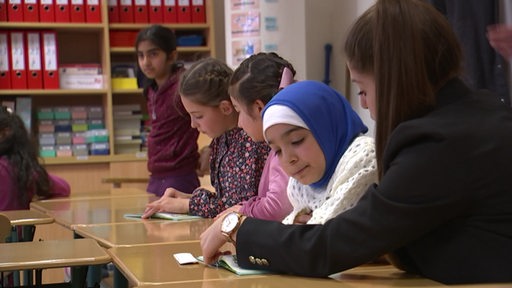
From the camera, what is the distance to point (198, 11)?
5.30 metres

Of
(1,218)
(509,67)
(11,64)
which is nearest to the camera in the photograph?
(1,218)

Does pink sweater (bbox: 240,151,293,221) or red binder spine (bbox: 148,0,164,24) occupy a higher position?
red binder spine (bbox: 148,0,164,24)

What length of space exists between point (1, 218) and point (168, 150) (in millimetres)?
1208

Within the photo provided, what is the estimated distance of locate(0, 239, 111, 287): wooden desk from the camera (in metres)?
1.63

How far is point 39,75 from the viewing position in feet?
16.4

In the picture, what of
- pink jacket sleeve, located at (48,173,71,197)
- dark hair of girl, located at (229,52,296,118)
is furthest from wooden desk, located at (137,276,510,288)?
pink jacket sleeve, located at (48,173,71,197)

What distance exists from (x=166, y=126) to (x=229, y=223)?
85.2 inches

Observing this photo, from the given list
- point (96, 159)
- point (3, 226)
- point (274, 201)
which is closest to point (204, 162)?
point (3, 226)

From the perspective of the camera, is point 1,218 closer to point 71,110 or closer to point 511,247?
point 511,247

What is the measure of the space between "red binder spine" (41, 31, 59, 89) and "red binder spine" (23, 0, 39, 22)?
0.40 feet

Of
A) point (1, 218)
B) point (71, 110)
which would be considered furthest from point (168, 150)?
point (71, 110)

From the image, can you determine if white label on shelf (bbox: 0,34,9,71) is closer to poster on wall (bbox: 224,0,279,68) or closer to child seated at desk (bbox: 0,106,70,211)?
child seated at desk (bbox: 0,106,70,211)

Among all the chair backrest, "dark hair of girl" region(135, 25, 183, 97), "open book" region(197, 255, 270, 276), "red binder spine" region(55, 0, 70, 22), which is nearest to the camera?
"open book" region(197, 255, 270, 276)

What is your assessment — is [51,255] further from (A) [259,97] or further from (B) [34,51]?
(B) [34,51]
